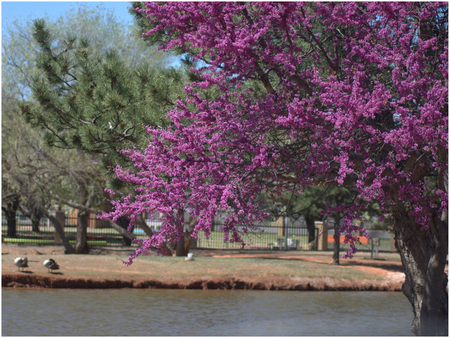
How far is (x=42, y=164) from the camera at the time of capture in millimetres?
21125

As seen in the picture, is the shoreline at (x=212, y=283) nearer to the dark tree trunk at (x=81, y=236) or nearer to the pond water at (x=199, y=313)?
the pond water at (x=199, y=313)

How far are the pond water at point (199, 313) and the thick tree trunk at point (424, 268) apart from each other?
3.52m

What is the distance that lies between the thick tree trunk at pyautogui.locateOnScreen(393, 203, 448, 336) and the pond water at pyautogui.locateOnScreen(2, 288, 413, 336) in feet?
11.6

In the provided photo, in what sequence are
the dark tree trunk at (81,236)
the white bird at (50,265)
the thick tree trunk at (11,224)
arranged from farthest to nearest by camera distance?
1. the thick tree trunk at (11,224)
2. the dark tree trunk at (81,236)
3. the white bird at (50,265)

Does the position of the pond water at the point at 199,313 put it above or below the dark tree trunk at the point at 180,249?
below

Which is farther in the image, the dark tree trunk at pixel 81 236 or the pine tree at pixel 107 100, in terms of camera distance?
the dark tree trunk at pixel 81 236

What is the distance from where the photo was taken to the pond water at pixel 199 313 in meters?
12.1

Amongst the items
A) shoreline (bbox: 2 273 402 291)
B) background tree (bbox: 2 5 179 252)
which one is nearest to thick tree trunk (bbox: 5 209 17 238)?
background tree (bbox: 2 5 179 252)

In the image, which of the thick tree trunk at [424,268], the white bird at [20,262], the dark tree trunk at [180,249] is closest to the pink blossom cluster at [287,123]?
the thick tree trunk at [424,268]

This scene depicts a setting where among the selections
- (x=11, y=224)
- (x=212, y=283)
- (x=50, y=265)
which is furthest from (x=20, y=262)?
(x=11, y=224)

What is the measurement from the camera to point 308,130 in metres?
7.76

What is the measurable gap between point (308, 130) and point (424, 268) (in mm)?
2998

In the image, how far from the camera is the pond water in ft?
39.7

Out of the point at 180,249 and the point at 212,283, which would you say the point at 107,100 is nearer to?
the point at 212,283
